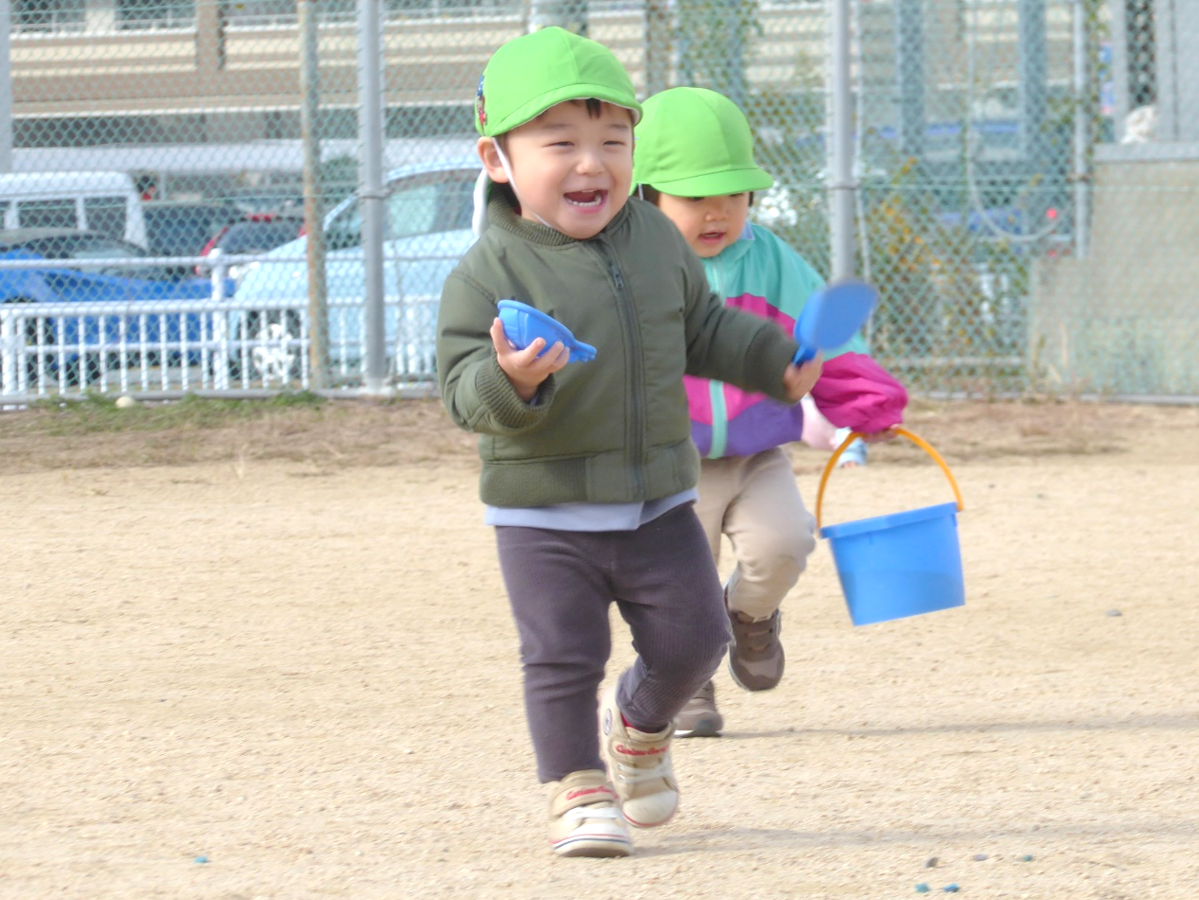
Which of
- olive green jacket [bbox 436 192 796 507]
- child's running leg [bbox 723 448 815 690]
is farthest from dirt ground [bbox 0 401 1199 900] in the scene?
olive green jacket [bbox 436 192 796 507]

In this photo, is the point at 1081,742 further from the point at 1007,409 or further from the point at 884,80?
the point at 884,80

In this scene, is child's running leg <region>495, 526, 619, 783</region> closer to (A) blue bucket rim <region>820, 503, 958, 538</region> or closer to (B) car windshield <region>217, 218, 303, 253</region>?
(A) blue bucket rim <region>820, 503, 958, 538</region>

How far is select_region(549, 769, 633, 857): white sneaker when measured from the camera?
2580 mm

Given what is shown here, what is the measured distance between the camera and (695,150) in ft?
10.5

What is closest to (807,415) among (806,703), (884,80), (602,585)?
(806,703)

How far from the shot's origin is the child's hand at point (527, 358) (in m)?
2.29

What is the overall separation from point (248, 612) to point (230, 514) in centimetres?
150

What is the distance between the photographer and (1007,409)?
799 cm

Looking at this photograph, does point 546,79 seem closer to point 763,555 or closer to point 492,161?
point 492,161

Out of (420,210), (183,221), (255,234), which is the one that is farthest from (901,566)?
(255,234)

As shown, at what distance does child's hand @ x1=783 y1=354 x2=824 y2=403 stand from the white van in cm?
622

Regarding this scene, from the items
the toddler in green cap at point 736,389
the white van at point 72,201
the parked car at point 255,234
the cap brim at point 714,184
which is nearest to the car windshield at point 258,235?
the parked car at point 255,234

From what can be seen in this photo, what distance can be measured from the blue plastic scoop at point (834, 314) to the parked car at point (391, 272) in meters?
5.57

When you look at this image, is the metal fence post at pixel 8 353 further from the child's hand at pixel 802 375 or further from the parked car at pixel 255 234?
the child's hand at pixel 802 375
